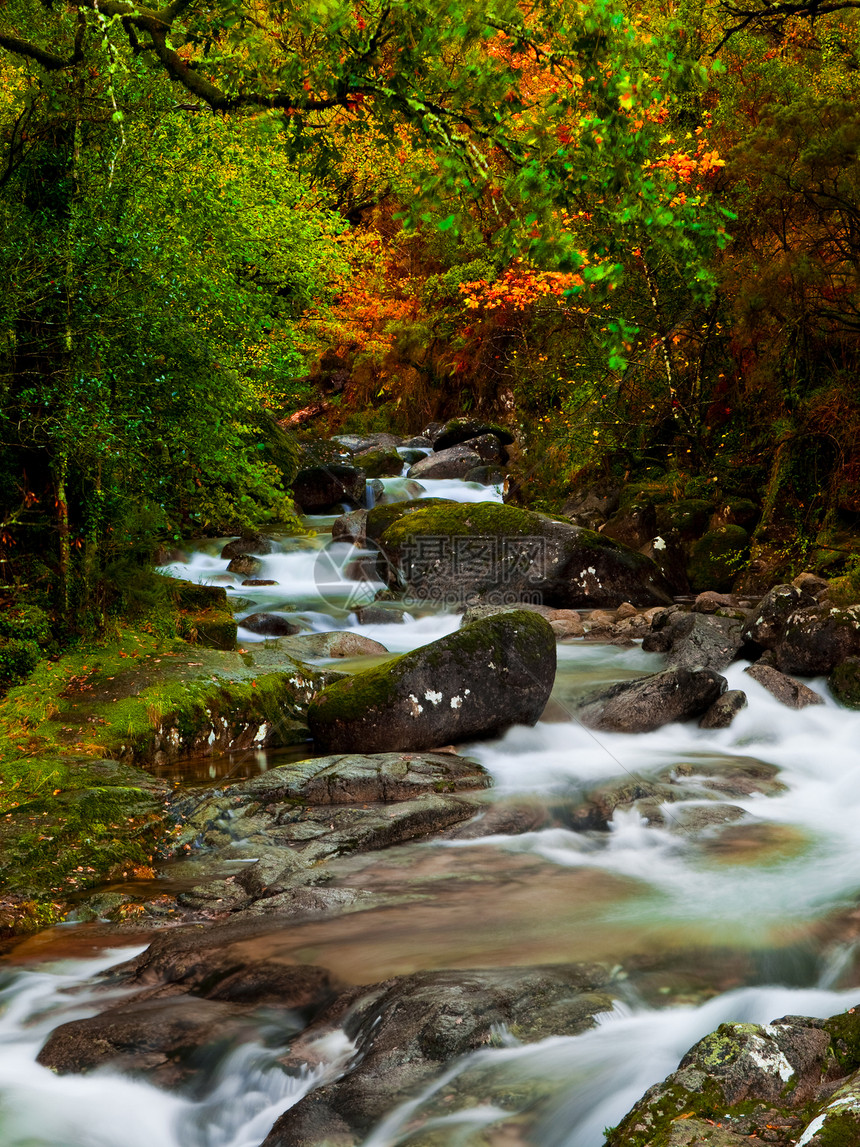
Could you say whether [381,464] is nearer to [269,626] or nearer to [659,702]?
[269,626]

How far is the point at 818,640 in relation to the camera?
10172 millimetres

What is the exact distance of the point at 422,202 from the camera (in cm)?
485

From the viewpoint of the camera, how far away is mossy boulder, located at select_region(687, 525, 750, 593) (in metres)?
14.6

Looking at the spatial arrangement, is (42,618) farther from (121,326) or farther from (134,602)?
(121,326)

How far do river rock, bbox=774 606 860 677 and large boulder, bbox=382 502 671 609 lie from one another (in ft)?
14.3

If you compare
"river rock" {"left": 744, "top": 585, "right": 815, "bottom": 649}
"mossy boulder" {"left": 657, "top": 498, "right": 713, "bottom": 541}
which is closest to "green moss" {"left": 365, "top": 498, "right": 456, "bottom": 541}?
"mossy boulder" {"left": 657, "top": 498, "right": 713, "bottom": 541}

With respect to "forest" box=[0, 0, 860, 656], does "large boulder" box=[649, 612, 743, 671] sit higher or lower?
lower

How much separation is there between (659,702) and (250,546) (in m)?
9.94

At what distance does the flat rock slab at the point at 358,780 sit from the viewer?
7.02 m

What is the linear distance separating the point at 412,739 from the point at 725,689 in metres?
3.64

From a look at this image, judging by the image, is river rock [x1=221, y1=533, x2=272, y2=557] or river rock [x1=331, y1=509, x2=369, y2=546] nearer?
river rock [x1=331, y1=509, x2=369, y2=546]

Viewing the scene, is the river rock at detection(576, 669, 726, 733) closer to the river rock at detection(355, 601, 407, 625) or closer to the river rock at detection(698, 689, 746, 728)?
the river rock at detection(698, 689, 746, 728)

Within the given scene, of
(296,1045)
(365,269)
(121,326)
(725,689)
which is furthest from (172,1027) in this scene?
(365,269)

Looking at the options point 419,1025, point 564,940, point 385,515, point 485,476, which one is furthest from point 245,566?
point 419,1025
